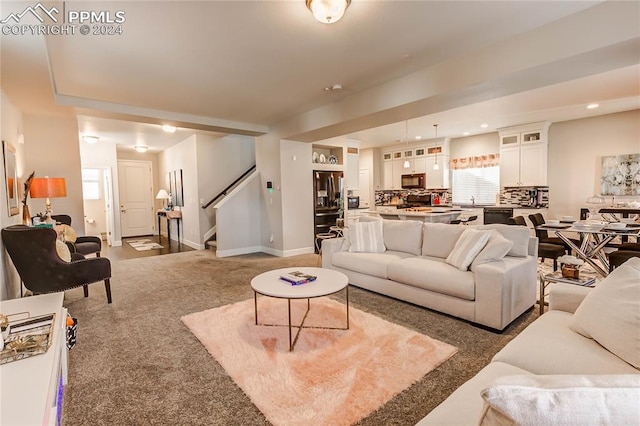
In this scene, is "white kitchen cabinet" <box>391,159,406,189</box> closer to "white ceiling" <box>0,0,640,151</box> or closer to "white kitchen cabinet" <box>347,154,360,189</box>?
"white kitchen cabinet" <box>347,154,360,189</box>

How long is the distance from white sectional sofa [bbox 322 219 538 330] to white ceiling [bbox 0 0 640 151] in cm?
170

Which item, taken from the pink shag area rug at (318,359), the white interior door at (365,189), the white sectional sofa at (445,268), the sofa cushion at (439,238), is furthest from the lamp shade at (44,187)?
the white interior door at (365,189)

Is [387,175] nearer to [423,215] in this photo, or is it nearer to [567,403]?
[423,215]

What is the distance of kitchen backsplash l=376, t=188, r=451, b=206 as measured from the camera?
8.60m

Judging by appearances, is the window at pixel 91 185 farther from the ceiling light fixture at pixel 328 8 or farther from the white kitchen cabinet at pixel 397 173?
the ceiling light fixture at pixel 328 8

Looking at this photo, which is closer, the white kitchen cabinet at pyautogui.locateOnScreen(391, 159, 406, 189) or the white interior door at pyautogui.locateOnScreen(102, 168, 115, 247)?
the white interior door at pyautogui.locateOnScreen(102, 168, 115, 247)

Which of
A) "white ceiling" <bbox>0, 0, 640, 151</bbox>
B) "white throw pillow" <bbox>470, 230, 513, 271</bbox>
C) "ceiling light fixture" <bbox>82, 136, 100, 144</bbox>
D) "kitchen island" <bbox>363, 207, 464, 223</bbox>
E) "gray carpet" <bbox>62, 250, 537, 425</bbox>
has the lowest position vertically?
"gray carpet" <bbox>62, 250, 537, 425</bbox>

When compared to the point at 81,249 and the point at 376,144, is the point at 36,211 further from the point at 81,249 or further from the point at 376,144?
the point at 376,144

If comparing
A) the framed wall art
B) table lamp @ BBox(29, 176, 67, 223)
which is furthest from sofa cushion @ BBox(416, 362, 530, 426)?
table lamp @ BBox(29, 176, 67, 223)

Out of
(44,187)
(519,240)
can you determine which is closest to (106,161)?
(44,187)

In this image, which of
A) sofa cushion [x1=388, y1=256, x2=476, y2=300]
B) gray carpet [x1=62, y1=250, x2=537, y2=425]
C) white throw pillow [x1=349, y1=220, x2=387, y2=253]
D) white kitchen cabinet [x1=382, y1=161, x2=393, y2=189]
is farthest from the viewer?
white kitchen cabinet [x1=382, y1=161, x2=393, y2=189]

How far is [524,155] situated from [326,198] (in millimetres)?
4484

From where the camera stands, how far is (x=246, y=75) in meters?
3.70

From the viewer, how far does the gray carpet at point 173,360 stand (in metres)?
1.83
